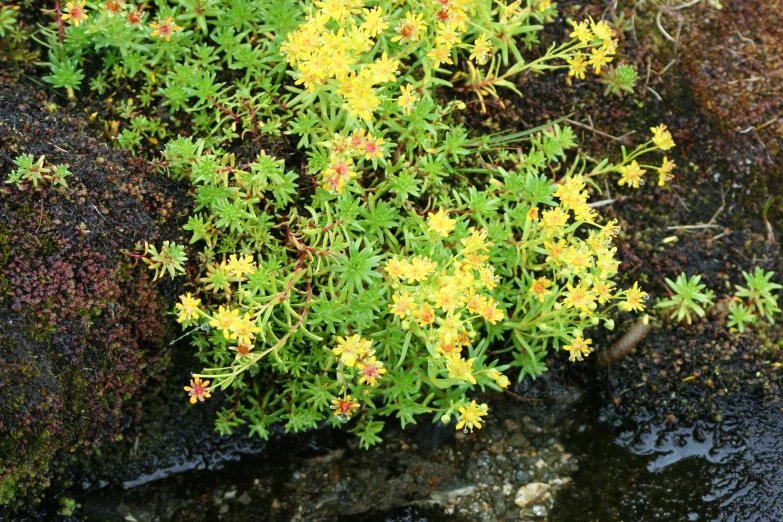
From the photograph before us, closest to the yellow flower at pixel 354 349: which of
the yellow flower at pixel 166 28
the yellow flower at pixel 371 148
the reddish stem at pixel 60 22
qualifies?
the yellow flower at pixel 371 148

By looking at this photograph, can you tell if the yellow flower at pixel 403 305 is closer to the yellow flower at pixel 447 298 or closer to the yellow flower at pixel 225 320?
the yellow flower at pixel 447 298

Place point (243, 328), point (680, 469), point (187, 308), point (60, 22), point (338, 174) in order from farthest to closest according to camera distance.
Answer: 1. point (680, 469)
2. point (60, 22)
3. point (338, 174)
4. point (187, 308)
5. point (243, 328)

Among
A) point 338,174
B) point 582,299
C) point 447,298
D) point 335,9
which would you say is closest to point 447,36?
point 335,9

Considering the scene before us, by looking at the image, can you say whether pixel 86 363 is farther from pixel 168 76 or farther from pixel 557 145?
pixel 557 145

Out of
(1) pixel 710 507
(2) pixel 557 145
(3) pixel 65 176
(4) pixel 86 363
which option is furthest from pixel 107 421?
(1) pixel 710 507

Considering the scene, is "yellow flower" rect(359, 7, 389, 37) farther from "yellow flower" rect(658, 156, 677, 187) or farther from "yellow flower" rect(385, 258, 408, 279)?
"yellow flower" rect(658, 156, 677, 187)

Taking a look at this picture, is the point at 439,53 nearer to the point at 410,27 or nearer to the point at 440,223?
the point at 410,27

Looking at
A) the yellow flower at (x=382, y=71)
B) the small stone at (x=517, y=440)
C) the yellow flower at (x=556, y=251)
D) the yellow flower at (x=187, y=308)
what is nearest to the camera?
the yellow flower at (x=187, y=308)
